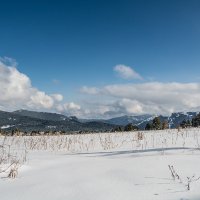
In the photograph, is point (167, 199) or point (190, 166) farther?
point (190, 166)

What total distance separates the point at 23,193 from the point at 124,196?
1.18 metres

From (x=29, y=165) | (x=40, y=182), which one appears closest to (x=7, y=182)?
(x=40, y=182)

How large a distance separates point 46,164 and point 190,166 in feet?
8.36

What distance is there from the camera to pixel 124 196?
4.07 meters

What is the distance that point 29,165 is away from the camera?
6.42 meters

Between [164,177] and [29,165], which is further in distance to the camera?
[29,165]

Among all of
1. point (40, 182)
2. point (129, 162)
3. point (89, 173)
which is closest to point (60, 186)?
point (40, 182)

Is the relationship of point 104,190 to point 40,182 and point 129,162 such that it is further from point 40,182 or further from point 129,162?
point 129,162

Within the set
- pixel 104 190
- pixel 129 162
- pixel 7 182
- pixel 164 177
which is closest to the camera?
pixel 104 190

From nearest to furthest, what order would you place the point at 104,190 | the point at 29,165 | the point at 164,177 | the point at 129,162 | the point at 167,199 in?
1. the point at 167,199
2. the point at 104,190
3. the point at 164,177
4. the point at 129,162
5. the point at 29,165

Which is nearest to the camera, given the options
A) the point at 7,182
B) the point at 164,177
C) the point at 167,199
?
the point at 167,199

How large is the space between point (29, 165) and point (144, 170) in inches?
84.4

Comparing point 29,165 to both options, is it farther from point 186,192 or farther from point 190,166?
point 186,192

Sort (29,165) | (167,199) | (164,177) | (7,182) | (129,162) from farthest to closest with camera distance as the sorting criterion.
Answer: (29,165)
(129,162)
(7,182)
(164,177)
(167,199)
